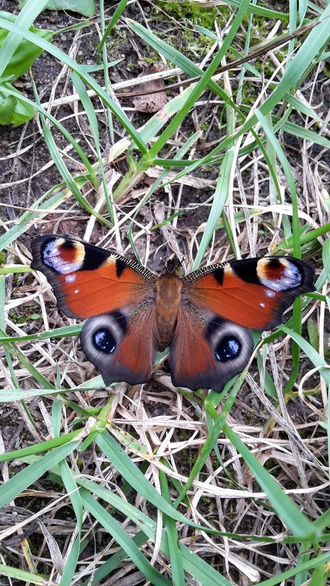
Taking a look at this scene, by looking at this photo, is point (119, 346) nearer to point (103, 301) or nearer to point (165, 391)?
point (103, 301)

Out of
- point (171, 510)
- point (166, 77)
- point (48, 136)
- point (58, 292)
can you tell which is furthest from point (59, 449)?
point (166, 77)

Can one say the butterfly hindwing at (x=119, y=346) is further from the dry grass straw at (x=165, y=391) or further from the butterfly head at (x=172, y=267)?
the butterfly head at (x=172, y=267)

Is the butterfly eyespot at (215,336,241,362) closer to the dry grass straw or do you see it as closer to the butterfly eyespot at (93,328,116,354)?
the dry grass straw

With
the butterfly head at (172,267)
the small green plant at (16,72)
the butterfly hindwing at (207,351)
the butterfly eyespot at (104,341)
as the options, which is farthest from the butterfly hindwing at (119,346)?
the small green plant at (16,72)

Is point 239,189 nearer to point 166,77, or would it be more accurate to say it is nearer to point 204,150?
point 204,150

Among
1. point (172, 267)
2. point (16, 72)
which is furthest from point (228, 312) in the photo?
point (16, 72)

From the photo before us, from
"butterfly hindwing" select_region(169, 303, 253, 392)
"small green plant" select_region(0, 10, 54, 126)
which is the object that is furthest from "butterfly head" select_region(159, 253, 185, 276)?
"small green plant" select_region(0, 10, 54, 126)
